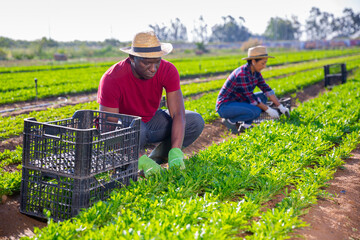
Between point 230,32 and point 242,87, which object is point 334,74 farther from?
point 230,32

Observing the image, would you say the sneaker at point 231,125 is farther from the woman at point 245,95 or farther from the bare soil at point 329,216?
the bare soil at point 329,216

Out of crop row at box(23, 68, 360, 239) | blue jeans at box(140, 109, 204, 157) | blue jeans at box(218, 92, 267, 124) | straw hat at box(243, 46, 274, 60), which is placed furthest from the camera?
blue jeans at box(218, 92, 267, 124)

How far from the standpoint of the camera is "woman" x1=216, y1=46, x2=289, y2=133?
6.46 meters

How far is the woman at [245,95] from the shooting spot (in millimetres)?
6465

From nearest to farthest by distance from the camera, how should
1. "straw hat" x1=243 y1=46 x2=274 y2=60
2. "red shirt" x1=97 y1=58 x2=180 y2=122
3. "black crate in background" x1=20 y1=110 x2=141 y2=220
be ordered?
"black crate in background" x1=20 y1=110 x2=141 y2=220, "red shirt" x1=97 y1=58 x2=180 y2=122, "straw hat" x1=243 y1=46 x2=274 y2=60

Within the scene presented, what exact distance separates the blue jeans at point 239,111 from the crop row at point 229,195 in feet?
2.83

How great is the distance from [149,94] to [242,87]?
2.73 m

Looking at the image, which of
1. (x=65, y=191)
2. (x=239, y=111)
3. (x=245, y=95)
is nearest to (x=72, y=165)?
(x=65, y=191)

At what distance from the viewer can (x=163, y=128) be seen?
4.57m

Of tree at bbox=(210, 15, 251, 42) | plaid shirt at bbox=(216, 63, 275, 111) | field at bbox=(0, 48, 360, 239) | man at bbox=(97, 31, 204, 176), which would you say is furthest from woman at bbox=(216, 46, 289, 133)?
tree at bbox=(210, 15, 251, 42)

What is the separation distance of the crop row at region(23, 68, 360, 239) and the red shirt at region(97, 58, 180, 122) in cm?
86

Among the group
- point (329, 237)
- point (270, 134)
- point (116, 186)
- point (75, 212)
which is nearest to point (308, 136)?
point (270, 134)

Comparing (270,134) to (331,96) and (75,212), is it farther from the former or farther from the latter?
(331,96)

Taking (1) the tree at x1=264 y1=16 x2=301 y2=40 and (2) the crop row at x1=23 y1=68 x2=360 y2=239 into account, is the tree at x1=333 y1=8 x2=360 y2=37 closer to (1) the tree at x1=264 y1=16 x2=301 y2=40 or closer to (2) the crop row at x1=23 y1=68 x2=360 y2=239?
(1) the tree at x1=264 y1=16 x2=301 y2=40
